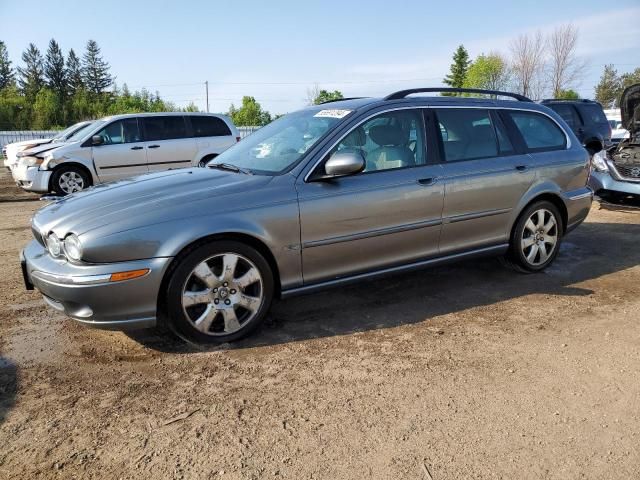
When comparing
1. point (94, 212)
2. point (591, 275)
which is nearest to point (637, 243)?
point (591, 275)

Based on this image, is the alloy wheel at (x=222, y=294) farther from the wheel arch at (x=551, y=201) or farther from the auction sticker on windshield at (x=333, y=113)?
the wheel arch at (x=551, y=201)

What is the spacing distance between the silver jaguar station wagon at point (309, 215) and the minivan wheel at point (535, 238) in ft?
0.05

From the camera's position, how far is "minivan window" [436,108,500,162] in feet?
14.6

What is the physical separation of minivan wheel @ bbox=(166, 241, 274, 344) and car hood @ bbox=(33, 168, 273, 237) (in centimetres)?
29

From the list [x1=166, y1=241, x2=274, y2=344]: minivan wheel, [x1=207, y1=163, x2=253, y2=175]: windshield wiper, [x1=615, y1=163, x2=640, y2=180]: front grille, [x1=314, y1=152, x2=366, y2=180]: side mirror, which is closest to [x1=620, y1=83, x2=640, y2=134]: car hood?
[x1=615, y1=163, x2=640, y2=180]: front grille

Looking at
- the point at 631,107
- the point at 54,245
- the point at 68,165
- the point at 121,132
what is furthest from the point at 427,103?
the point at 68,165

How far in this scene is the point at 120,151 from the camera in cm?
1051

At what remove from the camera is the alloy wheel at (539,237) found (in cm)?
498

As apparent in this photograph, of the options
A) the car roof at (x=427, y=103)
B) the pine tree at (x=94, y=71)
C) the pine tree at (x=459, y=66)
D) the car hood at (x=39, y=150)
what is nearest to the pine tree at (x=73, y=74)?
the pine tree at (x=94, y=71)

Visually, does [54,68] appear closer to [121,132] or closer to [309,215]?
[121,132]

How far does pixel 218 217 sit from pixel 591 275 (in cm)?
377

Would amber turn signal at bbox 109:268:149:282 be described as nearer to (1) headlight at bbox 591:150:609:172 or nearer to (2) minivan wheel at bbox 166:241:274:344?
(2) minivan wheel at bbox 166:241:274:344

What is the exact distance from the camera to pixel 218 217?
11.1 ft

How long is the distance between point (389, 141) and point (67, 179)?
8.31m
